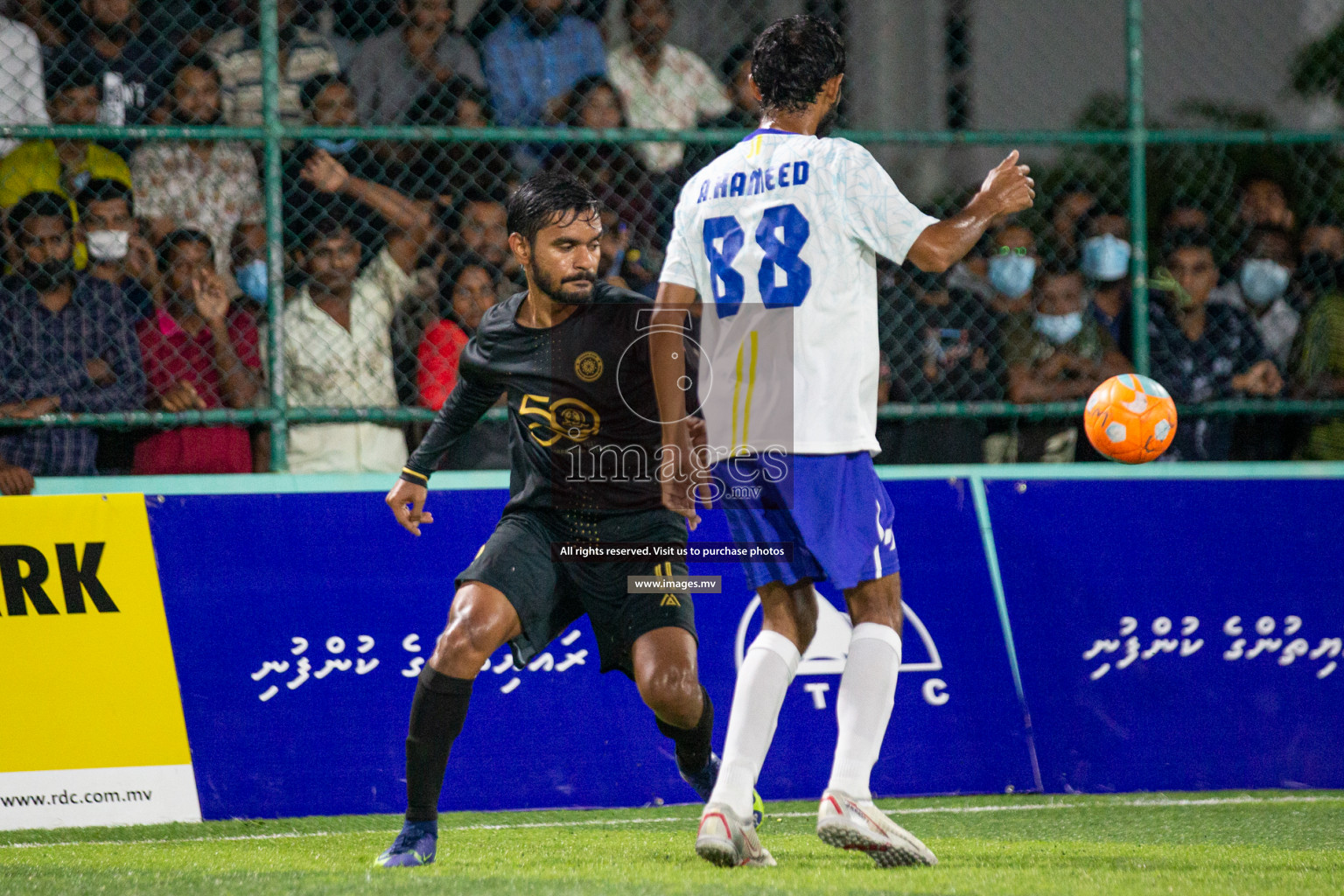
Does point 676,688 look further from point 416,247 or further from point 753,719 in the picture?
point 416,247

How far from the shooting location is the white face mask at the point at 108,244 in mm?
5848

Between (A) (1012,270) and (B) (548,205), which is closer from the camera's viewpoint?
(B) (548,205)

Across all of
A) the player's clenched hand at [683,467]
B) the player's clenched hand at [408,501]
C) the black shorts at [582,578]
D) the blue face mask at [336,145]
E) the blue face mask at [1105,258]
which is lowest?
the black shorts at [582,578]

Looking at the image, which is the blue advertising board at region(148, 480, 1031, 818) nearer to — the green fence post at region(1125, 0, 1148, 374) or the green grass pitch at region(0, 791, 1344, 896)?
the green grass pitch at region(0, 791, 1344, 896)

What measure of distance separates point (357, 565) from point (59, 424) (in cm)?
129

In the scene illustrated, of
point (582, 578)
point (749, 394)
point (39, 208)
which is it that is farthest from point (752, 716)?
point (39, 208)

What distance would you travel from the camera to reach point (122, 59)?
618 cm

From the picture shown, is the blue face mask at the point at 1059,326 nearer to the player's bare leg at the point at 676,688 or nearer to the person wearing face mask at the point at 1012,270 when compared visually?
the person wearing face mask at the point at 1012,270

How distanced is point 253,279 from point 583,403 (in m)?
2.40

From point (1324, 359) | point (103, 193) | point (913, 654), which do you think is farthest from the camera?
point (1324, 359)

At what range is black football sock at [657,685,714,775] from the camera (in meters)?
4.11

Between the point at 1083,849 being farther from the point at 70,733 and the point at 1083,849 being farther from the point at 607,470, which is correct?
the point at 70,733

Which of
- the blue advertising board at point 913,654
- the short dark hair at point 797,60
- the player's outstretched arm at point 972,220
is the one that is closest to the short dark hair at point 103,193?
the blue advertising board at point 913,654

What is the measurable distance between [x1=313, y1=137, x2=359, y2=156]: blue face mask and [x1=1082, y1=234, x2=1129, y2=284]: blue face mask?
335 cm
